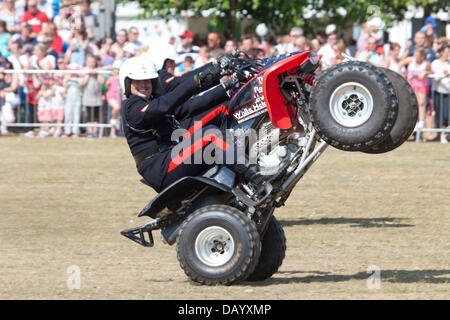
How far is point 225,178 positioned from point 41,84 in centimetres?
1203

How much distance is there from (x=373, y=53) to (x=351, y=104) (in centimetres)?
1133

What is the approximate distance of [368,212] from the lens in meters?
12.1

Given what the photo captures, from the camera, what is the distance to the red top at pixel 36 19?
2088 cm

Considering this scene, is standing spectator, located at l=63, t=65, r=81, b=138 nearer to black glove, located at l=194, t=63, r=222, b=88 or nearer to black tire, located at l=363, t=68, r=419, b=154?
black glove, located at l=194, t=63, r=222, b=88

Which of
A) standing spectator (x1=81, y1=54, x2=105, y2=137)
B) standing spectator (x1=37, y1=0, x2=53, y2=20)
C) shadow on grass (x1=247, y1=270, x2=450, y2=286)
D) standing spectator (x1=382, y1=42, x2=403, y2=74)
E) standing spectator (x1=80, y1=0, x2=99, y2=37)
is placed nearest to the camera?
shadow on grass (x1=247, y1=270, x2=450, y2=286)

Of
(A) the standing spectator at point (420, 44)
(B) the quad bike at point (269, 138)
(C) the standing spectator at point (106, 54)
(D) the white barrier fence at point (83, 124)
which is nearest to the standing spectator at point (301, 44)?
(A) the standing spectator at point (420, 44)

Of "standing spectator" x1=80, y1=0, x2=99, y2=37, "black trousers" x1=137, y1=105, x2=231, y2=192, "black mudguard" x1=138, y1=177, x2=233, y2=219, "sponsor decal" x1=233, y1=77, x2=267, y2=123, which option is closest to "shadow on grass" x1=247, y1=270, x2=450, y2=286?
"black mudguard" x1=138, y1=177, x2=233, y2=219

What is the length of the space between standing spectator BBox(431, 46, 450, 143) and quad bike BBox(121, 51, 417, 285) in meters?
10.5

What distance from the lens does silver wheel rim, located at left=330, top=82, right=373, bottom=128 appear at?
723 cm

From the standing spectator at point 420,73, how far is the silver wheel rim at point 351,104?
1078cm

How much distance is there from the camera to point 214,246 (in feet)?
25.3

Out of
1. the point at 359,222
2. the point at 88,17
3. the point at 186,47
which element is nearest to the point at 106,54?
the point at 186,47

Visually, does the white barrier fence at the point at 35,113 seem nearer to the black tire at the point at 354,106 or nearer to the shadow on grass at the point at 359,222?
the shadow on grass at the point at 359,222
